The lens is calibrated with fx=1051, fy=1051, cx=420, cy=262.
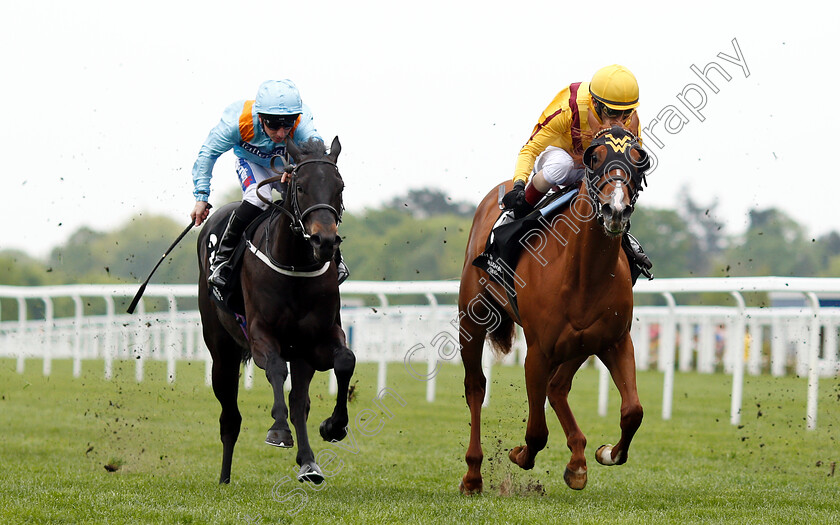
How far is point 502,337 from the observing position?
21.0ft

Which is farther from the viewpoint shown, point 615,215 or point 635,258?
point 635,258

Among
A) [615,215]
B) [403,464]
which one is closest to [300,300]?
[615,215]

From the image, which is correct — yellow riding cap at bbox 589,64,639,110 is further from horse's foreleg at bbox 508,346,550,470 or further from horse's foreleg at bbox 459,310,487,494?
horse's foreleg at bbox 459,310,487,494

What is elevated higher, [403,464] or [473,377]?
[473,377]

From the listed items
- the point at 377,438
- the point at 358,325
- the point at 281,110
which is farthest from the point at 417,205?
the point at 281,110

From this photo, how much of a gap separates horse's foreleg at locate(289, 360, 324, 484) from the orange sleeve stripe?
4.33ft

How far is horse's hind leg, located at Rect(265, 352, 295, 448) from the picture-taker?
5004 millimetres

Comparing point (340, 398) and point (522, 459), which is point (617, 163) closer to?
point (522, 459)

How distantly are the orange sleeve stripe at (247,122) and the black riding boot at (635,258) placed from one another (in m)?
2.15

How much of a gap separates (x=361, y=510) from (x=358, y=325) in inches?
325

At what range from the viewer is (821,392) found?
38.8 ft

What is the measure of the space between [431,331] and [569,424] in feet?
22.5

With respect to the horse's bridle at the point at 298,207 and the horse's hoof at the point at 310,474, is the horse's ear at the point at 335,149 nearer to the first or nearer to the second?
the horse's bridle at the point at 298,207

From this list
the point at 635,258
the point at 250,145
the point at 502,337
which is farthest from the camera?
the point at 502,337
